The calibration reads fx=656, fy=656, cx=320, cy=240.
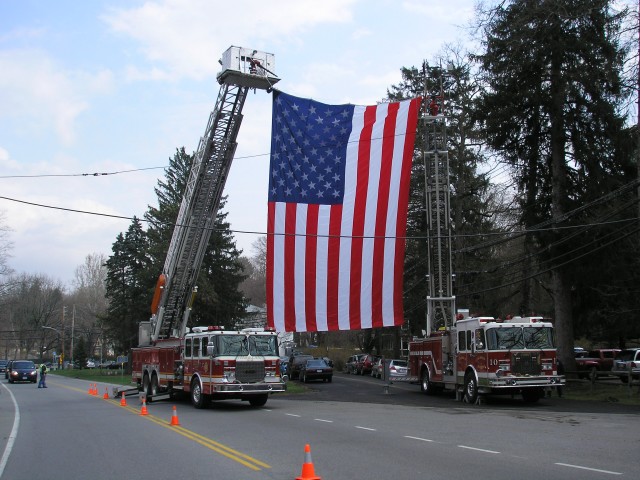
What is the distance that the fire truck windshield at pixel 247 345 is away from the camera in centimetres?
2153

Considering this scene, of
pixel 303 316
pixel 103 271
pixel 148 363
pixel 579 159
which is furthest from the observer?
pixel 103 271

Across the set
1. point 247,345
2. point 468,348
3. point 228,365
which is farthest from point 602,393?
point 228,365

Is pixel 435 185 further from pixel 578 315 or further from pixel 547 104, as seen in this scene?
pixel 578 315

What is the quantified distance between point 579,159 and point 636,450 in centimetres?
2104

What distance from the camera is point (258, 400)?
2308cm

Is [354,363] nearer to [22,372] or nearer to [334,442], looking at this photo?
[22,372]

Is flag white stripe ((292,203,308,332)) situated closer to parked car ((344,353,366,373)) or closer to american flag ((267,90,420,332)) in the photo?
american flag ((267,90,420,332))

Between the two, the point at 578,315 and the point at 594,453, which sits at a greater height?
the point at 578,315

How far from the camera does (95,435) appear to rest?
15.4m

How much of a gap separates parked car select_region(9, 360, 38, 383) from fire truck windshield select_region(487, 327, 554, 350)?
1660 inches

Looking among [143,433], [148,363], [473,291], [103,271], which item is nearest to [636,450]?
[143,433]

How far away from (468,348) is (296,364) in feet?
67.8

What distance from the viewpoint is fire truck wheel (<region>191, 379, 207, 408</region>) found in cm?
2209

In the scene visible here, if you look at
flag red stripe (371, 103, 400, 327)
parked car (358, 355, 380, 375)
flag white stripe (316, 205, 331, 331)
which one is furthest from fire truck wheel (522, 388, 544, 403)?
parked car (358, 355, 380, 375)
